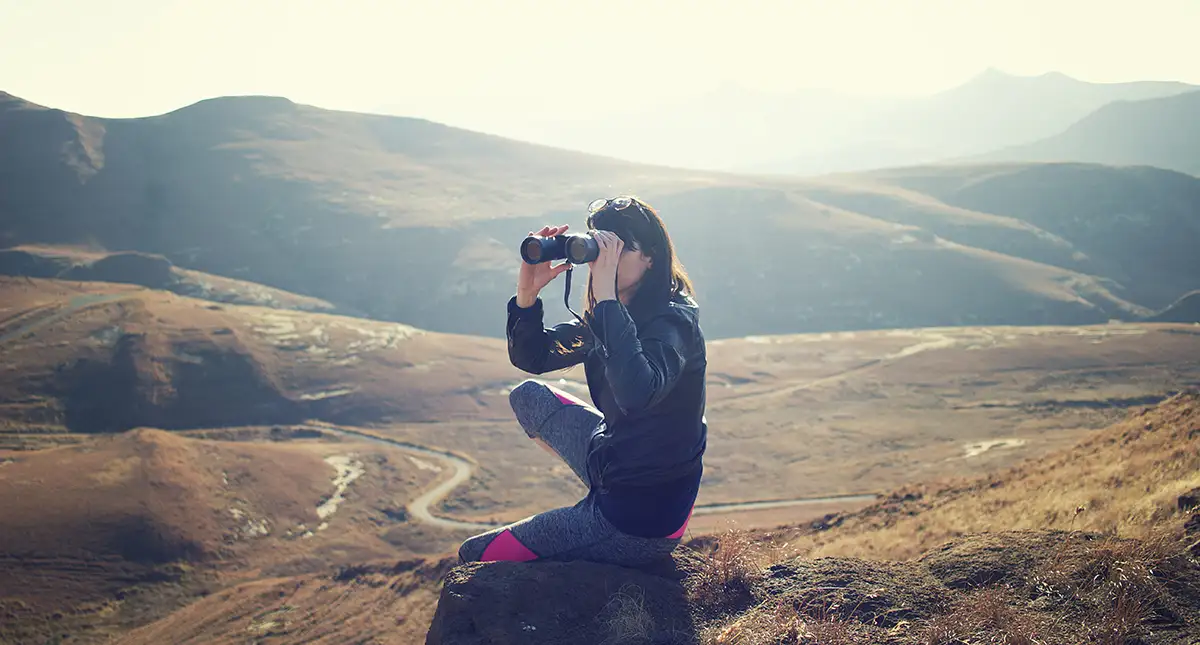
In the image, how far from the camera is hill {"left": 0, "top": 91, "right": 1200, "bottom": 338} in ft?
283

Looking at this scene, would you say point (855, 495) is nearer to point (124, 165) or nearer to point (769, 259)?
point (769, 259)

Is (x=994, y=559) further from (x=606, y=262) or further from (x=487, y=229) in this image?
(x=487, y=229)

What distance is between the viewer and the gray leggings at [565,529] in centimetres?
440

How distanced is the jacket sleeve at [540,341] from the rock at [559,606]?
1.23m

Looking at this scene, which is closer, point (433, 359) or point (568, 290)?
point (568, 290)

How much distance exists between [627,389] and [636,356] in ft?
0.53

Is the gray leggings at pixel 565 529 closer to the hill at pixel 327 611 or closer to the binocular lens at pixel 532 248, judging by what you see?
the binocular lens at pixel 532 248

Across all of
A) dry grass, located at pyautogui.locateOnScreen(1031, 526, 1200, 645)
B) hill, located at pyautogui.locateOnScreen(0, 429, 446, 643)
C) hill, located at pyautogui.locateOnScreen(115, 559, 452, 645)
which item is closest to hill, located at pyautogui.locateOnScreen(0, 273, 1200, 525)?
hill, located at pyautogui.locateOnScreen(0, 429, 446, 643)

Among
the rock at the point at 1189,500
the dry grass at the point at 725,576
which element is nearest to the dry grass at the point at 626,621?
the dry grass at the point at 725,576

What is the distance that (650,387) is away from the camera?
353cm

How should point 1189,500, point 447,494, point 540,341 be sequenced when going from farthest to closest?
point 447,494 → point 1189,500 → point 540,341

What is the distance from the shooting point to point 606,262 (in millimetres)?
3895

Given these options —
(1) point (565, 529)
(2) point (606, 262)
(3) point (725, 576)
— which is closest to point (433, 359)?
(1) point (565, 529)

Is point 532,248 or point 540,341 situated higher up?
point 532,248
